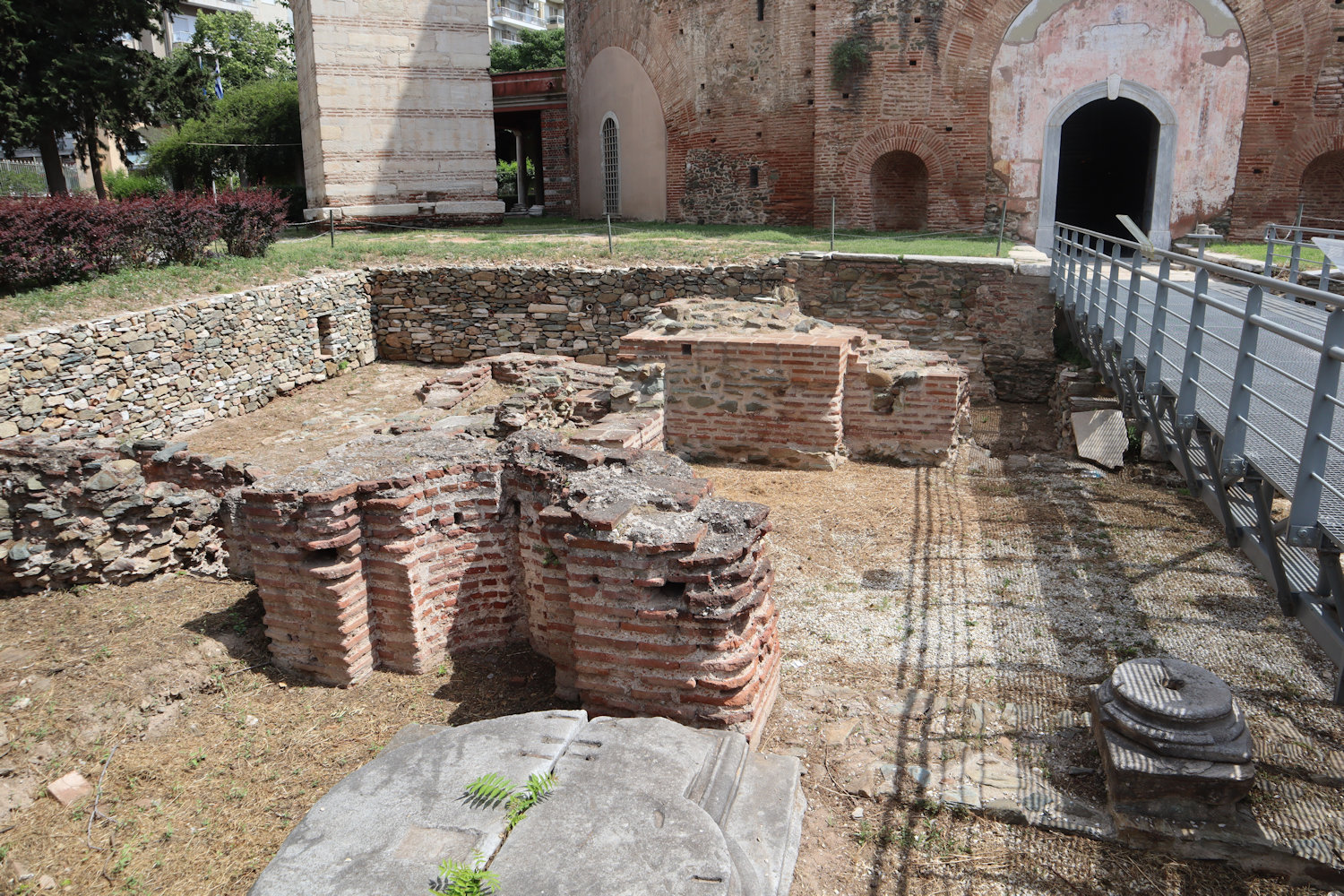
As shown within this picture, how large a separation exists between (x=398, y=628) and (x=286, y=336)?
8.80m

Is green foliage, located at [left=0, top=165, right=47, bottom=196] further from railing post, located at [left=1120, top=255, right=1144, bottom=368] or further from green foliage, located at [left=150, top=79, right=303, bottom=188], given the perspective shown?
railing post, located at [left=1120, top=255, right=1144, bottom=368]

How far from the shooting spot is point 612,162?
884 inches

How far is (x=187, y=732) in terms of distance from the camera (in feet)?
13.4

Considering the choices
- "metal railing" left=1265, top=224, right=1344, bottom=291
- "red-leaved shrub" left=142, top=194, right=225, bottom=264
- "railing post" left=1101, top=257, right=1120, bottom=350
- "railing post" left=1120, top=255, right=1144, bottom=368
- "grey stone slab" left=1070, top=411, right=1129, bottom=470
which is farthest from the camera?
"red-leaved shrub" left=142, top=194, right=225, bottom=264

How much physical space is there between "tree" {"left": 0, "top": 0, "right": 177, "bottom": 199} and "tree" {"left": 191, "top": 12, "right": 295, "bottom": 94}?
18.5 metres

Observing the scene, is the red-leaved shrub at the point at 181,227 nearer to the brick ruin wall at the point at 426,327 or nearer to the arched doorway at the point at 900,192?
the brick ruin wall at the point at 426,327

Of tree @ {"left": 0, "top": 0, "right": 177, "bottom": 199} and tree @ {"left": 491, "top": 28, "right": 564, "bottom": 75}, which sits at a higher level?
tree @ {"left": 491, "top": 28, "right": 564, "bottom": 75}

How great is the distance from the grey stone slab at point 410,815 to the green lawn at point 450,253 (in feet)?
28.3

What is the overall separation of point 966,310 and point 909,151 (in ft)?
20.1

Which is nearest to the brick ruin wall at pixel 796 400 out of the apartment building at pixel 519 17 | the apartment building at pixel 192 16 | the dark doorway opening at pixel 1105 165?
the dark doorway opening at pixel 1105 165

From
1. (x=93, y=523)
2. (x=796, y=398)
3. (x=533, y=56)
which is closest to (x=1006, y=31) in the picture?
(x=796, y=398)

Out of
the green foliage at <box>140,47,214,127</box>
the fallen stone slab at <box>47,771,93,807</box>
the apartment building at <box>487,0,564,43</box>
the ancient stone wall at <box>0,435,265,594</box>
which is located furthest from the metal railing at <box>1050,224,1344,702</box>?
the apartment building at <box>487,0,564,43</box>

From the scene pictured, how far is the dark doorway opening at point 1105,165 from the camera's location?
60.1ft

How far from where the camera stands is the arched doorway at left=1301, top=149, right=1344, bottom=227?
50.5ft
